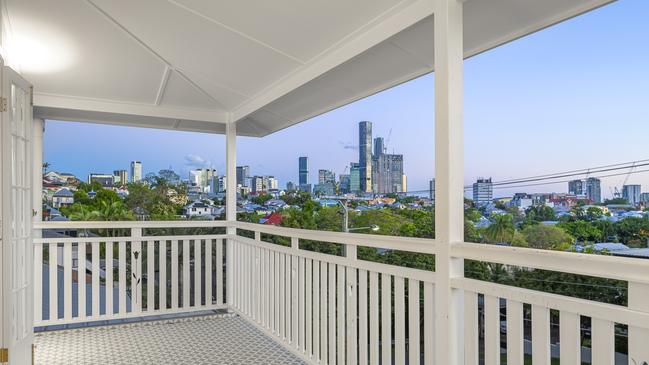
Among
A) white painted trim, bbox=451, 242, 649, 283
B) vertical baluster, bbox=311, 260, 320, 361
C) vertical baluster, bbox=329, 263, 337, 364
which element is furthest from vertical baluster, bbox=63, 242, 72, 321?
white painted trim, bbox=451, 242, 649, 283

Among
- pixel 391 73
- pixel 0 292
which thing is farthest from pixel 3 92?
pixel 391 73

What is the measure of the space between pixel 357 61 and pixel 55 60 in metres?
2.22

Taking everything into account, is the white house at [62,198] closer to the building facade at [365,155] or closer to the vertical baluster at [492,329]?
the building facade at [365,155]

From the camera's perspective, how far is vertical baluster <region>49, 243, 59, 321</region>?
420 cm

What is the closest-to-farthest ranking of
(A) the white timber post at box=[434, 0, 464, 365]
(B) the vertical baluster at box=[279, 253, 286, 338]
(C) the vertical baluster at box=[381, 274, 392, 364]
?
(A) the white timber post at box=[434, 0, 464, 365]
(C) the vertical baluster at box=[381, 274, 392, 364]
(B) the vertical baluster at box=[279, 253, 286, 338]

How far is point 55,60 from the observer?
10.9 ft

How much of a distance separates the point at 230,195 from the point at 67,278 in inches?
68.4

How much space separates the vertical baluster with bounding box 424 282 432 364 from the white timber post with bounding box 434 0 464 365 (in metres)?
0.15

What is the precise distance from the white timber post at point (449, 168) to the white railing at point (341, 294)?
0.05 metres

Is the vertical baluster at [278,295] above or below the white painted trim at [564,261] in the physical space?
below

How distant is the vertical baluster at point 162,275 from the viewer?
4645mm

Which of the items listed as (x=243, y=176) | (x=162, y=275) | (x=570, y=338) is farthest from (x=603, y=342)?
(x=162, y=275)

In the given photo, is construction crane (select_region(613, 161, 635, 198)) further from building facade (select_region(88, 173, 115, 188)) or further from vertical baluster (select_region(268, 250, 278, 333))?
building facade (select_region(88, 173, 115, 188))

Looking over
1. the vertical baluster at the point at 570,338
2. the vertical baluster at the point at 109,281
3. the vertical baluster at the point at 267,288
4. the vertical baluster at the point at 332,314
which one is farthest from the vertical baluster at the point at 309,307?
the vertical baluster at the point at 109,281
